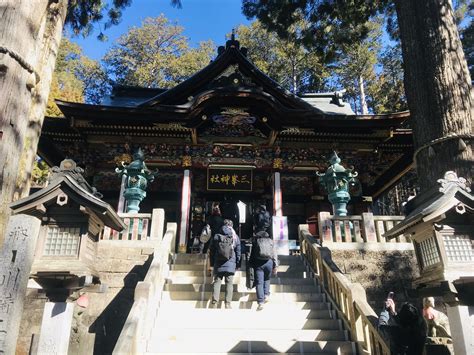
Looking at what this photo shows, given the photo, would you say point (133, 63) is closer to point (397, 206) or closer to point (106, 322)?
point (397, 206)

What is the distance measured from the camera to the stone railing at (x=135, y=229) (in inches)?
302

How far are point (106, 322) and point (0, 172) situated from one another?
14.8 feet

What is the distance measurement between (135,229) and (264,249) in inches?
123

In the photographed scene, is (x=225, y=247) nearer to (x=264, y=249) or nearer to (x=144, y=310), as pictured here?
(x=264, y=249)

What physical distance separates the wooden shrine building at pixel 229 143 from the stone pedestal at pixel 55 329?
22.3 feet

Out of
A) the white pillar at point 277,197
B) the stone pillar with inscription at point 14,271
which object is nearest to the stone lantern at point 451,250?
the stone pillar with inscription at point 14,271

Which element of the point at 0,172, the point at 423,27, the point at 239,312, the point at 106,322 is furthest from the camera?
the point at 106,322

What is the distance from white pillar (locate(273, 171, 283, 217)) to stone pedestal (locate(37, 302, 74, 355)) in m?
7.64

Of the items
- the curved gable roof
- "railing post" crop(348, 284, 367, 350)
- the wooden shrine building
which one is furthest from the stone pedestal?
the curved gable roof

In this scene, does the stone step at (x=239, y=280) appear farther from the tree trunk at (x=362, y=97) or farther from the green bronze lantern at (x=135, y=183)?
the tree trunk at (x=362, y=97)

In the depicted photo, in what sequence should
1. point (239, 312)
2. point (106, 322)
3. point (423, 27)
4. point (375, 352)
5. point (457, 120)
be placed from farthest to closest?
point (106, 322), point (239, 312), point (423, 27), point (375, 352), point (457, 120)

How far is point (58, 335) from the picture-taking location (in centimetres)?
342

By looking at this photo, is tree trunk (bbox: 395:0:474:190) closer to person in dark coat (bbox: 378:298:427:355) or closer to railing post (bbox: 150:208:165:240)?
person in dark coat (bbox: 378:298:427:355)

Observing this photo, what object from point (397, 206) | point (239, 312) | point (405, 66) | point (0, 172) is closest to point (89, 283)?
point (0, 172)
